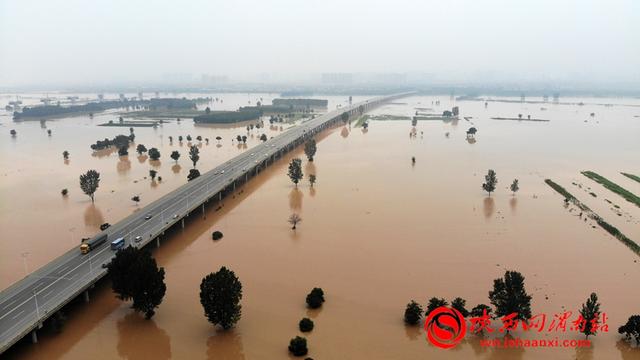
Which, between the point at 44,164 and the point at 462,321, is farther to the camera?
the point at 44,164

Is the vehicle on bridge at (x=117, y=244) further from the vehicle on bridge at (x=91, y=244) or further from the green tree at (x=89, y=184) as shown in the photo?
the green tree at (x=89, y=184)

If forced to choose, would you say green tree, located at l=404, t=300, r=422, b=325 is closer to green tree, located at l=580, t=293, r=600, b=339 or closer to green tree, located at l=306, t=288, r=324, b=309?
green tree, located at l=306, t=288, r=324, b=309

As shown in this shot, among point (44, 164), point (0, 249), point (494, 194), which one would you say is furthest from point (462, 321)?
point (44, 164)

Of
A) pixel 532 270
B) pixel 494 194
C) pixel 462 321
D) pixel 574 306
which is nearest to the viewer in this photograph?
pixel 462 321

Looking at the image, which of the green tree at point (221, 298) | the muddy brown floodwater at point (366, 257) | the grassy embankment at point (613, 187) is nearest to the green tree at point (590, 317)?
the muddy brown floodwater at point (366, 257)

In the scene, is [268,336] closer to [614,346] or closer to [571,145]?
[614,346]

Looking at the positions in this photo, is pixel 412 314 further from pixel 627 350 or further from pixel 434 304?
pixel 627 350

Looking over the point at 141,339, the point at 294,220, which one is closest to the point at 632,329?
the point at 141,339

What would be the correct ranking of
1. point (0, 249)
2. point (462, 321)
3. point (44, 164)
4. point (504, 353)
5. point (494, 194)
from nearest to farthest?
point (504, 353), point (462, 321), point (0, 249), point (494, 194), point (44, 164)
